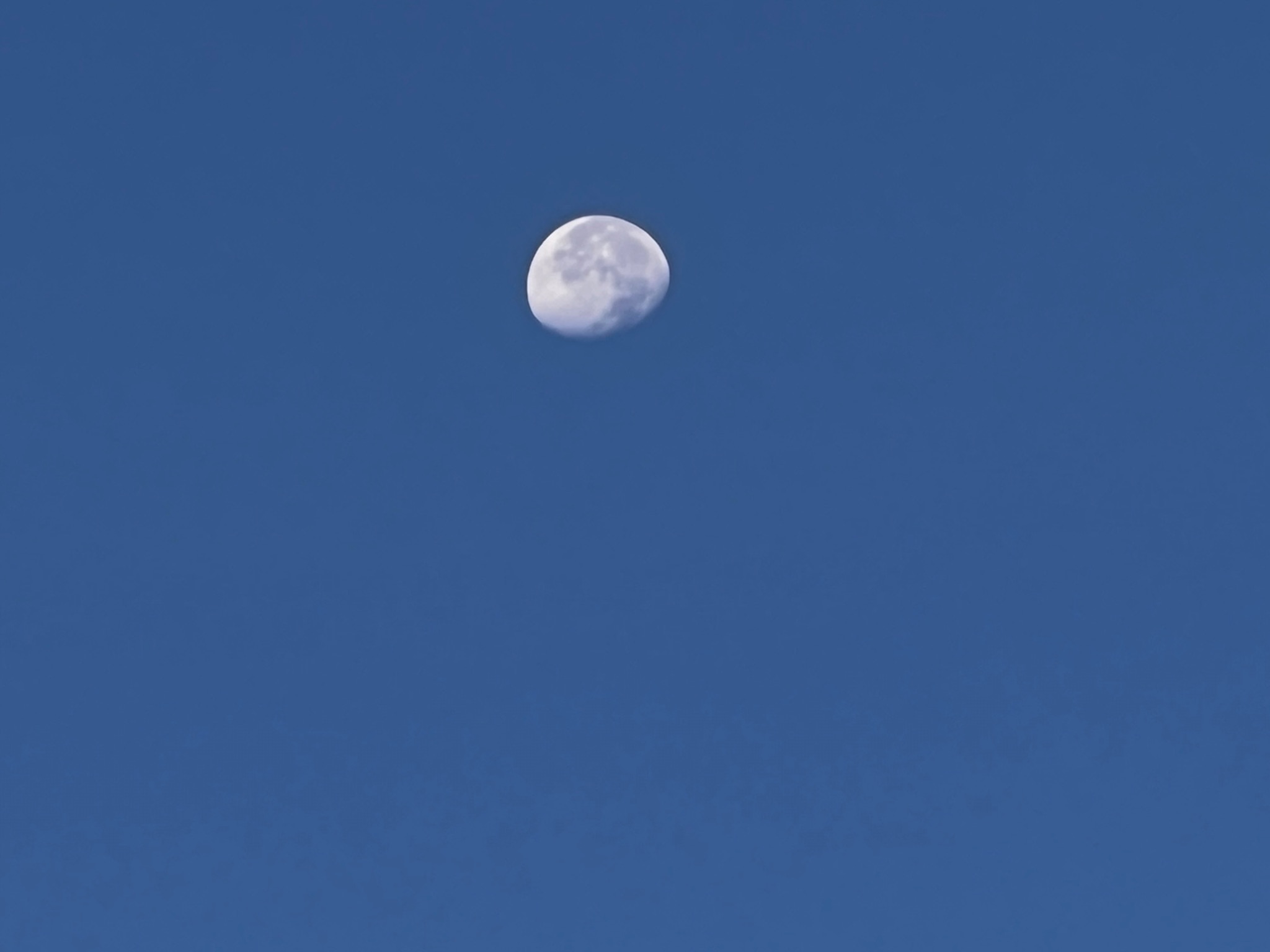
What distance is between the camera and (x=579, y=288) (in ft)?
86.1

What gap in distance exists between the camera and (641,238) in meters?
27.2

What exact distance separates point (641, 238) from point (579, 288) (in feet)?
5.52
